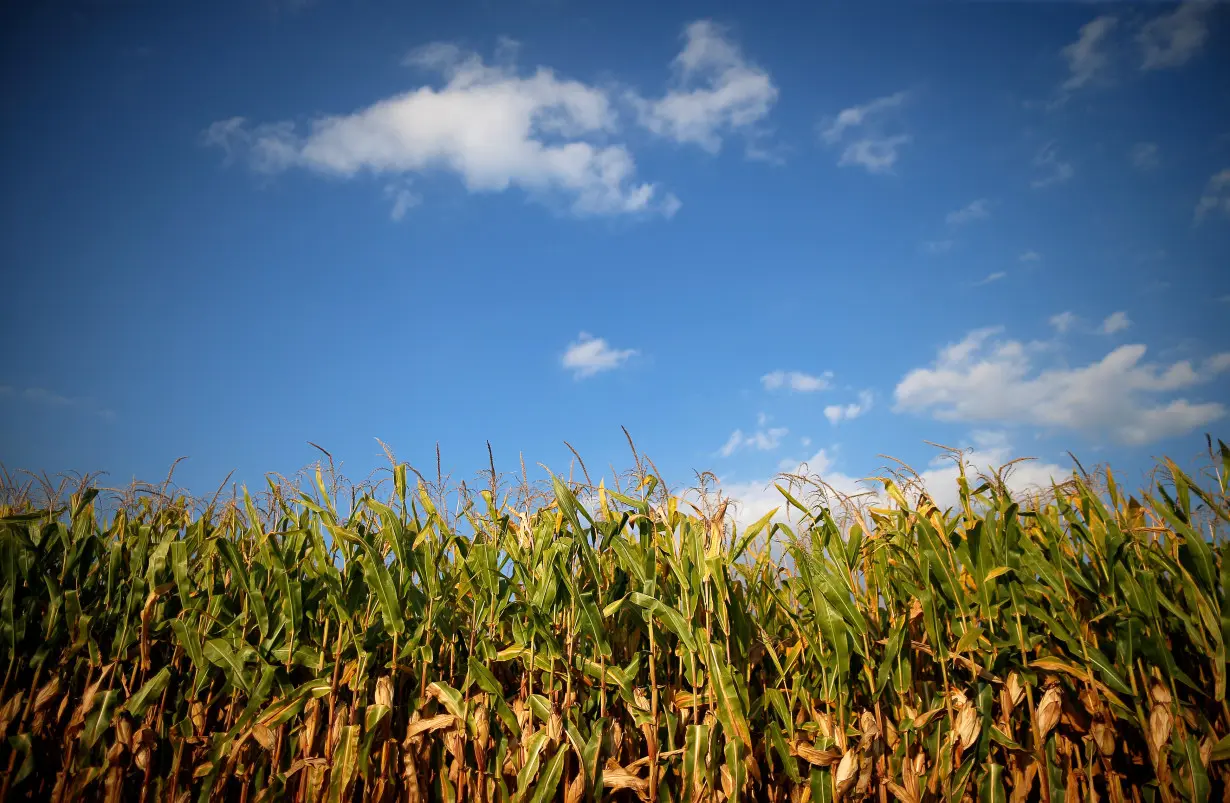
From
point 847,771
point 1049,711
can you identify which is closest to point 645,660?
point 847,771

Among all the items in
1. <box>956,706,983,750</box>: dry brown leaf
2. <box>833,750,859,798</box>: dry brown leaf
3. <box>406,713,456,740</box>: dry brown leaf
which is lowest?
<box>833,750,859,798</box>: dry brown leaf

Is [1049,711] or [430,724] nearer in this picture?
[1049,711]

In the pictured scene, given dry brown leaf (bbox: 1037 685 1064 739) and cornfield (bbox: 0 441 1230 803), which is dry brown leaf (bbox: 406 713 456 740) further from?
dry brown leaf (bbox: 1037 685 1064 739)

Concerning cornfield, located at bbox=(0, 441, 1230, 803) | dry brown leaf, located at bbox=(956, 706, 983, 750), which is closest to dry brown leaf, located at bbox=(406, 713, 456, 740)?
cornfield, located at bbox=(0, 441, 1230, 803)

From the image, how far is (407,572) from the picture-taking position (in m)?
2.57

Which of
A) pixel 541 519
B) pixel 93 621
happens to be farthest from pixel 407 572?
pixel 93 621

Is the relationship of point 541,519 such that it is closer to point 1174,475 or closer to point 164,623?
point 164,623

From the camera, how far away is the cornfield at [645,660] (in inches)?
92.0

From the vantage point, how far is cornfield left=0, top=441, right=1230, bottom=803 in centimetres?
234

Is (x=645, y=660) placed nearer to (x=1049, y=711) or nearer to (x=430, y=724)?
(x=430, y=724)

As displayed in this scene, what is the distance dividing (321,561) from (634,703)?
4.64 ft

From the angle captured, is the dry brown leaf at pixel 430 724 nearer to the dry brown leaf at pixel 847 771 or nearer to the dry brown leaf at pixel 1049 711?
the dry brown leaf at pixel 847 771

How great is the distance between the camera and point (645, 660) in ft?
8.69

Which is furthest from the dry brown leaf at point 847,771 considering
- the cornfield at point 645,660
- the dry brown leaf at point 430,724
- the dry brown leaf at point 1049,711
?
the dry brown leaf at point 430,724
